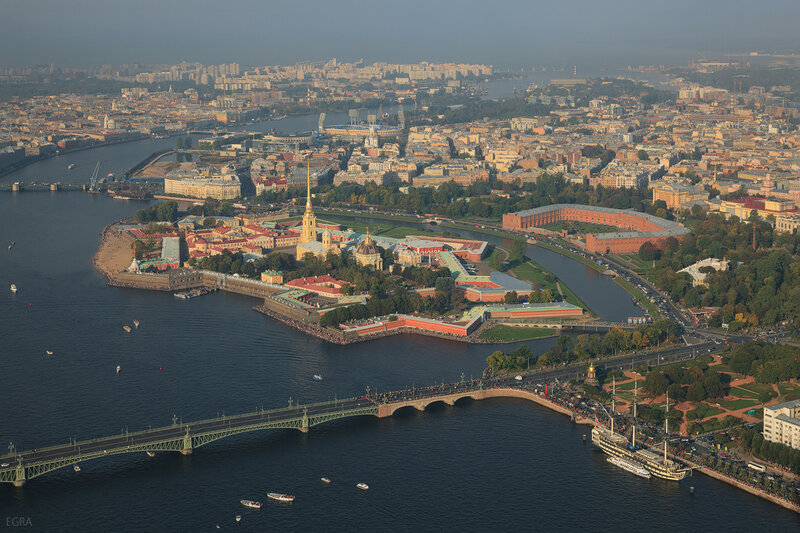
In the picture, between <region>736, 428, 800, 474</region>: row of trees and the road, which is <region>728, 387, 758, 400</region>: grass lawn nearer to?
<region>736, 428, 800, 474</region>: row of trees

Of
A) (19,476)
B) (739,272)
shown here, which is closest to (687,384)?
(739,272)

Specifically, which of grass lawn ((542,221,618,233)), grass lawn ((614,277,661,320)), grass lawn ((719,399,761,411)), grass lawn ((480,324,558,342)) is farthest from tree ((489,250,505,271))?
grass lawn ((719,399,761,411))

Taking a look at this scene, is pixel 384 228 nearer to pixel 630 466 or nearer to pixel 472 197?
pixel 472 197

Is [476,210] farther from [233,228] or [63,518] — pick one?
[63,518]

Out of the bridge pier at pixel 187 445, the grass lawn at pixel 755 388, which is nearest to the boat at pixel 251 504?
the bridge pier at pixel 187 445

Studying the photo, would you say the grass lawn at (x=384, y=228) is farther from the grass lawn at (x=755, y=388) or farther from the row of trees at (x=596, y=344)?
the grass lawn at (x=755, y=388)

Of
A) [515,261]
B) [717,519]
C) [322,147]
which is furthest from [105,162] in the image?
[717,519]
